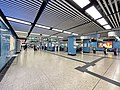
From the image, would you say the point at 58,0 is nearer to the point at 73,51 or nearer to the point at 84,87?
the point at 84,87

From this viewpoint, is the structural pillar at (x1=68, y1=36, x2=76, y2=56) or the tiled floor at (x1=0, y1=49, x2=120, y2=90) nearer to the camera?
the tiled floor at (x1=0, y1=49, x2=120, y2=90)

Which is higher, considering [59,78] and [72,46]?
[72,46]

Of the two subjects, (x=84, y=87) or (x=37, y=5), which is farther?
(x=37, y=5)

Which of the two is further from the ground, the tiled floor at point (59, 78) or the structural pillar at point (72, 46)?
the structural pillar at point (72, 46)

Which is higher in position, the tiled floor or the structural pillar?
the structural pillar

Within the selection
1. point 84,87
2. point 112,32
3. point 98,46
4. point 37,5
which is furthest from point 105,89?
point 98,46

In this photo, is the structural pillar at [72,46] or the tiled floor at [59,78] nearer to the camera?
the tiled floor at [59,78]

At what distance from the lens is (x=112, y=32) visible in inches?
307

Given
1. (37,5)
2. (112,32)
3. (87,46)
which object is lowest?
(87,46)

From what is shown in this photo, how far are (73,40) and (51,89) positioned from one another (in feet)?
34.0

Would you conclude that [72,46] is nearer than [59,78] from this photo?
No

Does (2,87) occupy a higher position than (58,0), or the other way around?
(58,0)

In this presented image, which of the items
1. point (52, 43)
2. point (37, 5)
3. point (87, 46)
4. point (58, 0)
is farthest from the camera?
point (52, 43)

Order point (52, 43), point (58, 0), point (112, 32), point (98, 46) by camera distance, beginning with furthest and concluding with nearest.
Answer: point (98, 46) < point (52, 43) < point (112, 32) < point (58, 0)
